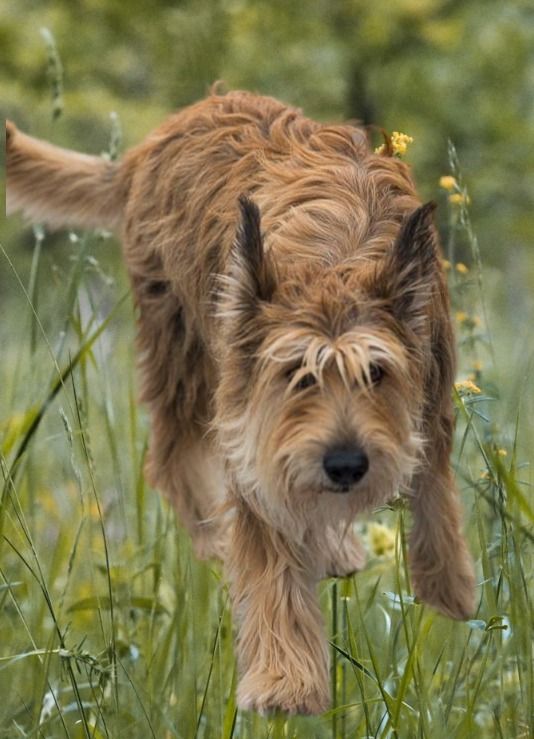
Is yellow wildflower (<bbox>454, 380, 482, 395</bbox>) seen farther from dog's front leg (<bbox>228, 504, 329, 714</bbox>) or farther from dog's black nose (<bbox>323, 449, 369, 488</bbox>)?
dog's front leg (<bbox>228, 504, 329, 714</bbox>)

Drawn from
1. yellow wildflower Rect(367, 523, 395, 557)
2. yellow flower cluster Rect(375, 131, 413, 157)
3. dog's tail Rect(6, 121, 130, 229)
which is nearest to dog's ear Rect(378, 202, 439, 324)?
yellow flower cluster Rect(375, 131, 413, 157)

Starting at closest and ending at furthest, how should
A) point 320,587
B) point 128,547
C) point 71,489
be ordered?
1. point 320,587
2. point 128,547
3. point 71,489

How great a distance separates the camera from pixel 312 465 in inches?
136

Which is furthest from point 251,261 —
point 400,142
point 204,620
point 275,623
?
point 204,620

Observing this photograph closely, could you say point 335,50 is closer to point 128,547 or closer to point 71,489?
point 71,489

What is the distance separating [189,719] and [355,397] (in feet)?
3.24

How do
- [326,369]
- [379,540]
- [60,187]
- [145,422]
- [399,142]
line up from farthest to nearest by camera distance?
[145,422] < [60,187] < [379,540] < [399,142] < [326,369]

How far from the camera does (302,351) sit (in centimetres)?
357

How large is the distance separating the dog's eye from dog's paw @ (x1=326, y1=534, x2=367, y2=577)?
63 cm

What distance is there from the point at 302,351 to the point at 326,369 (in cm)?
8

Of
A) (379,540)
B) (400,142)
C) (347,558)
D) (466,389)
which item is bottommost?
(347,558)

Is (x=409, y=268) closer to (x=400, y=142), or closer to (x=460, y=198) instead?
(x=460, y=198)

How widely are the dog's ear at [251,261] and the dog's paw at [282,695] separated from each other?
1030 millimetres

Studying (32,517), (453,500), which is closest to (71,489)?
(32,517)
